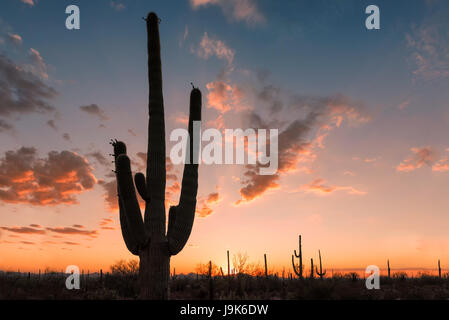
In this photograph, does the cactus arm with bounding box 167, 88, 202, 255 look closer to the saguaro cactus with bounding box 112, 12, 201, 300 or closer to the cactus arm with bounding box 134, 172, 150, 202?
the saguaro cactus with bounding box 112, 12, 201, 300

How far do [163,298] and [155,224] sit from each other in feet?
7.42

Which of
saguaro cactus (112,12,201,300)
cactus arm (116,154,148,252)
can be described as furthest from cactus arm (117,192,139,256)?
cactus arm (116,154,148,252)

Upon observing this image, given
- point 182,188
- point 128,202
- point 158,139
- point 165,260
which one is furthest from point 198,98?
point 165,260

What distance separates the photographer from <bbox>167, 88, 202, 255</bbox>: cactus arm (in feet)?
40.9

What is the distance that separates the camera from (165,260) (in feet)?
39.7

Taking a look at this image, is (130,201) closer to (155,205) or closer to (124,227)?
(155,205)

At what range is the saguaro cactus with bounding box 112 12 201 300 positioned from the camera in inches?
468

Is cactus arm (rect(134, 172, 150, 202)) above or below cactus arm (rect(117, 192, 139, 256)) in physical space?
above

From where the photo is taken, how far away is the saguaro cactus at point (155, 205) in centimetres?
1188

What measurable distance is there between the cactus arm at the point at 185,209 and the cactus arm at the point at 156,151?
1.43ft

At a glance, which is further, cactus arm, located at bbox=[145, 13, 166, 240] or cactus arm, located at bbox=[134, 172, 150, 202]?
cactus arm, located at bbox=[145, 13, 166, 240]

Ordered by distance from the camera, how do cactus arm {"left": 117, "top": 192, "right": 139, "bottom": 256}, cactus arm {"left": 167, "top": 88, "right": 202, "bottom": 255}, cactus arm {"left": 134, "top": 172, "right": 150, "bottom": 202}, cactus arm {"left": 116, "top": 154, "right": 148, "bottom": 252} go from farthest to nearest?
cactus arm {"left": 167, "top": 88, "right": 202, "bottom": 255}, cactus arm {"left": 117, "top": 192, "right": 139, "bottom": 256}, cactus arm {"left": 134, "top": 172, "right": 150, "bottom": 202}, cactus arm {"left": 116, "top": 154, "right": 148, "bottom": 252}

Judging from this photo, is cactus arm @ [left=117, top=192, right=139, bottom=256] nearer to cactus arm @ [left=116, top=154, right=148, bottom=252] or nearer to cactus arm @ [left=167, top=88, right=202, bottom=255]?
cactus arm @ [left=116, top=154, right=148, bottom=252]

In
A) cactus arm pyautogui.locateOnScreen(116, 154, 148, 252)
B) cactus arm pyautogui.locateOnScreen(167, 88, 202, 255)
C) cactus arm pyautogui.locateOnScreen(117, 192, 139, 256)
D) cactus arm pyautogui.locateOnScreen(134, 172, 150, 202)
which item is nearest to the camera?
cactus arm pyautogui.locateOnScreen(116, 154, 148, 252)
